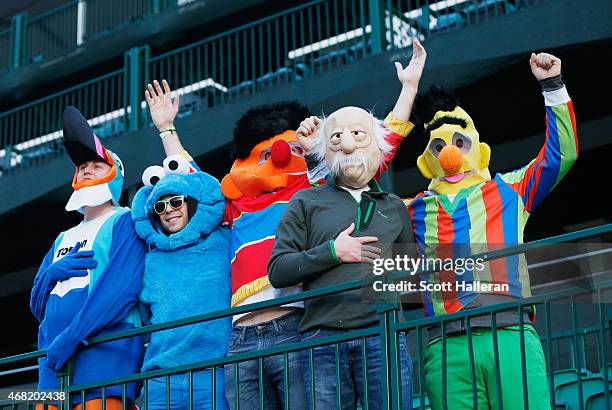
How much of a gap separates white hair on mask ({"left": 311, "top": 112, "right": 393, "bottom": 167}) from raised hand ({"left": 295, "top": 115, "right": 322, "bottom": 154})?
34 mm

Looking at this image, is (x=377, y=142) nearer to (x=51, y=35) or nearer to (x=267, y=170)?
(x=267, y=170)

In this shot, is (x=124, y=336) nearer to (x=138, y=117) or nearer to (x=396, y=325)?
(x=396, y=325)

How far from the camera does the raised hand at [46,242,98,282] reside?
214 inches

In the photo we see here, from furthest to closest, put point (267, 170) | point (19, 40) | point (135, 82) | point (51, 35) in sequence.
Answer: point (51, 35), point (19, 40), point (135, 82), point (267, 170)

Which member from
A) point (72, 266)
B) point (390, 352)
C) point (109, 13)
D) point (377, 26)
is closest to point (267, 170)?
point (72, 266)

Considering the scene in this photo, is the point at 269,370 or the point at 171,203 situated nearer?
the point at 269,370

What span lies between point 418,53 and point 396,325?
5.36ft

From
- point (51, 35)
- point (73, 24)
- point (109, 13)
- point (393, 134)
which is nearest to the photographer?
point (393, 134)

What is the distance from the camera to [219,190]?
5.50 metres

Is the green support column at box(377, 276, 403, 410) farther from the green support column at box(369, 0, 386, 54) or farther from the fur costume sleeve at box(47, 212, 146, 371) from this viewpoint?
the green support column at box(369, 0, 386, 54)

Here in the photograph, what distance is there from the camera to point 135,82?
13156 mm

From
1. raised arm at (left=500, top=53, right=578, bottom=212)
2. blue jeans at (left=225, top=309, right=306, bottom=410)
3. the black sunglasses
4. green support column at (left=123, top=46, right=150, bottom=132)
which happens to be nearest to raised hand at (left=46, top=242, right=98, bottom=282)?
the black sunglasses

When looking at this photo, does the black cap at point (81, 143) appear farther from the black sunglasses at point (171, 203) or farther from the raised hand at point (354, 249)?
the raised hand at point (354, 249)

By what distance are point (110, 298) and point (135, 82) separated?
821cm
